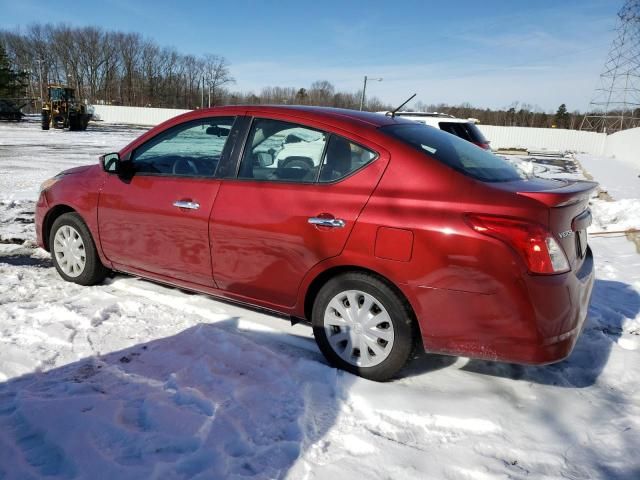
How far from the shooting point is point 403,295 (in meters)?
2.94

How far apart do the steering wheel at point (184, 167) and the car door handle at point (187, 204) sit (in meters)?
0.25

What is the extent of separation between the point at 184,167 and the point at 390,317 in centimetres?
203

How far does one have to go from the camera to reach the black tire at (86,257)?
4.45 metres

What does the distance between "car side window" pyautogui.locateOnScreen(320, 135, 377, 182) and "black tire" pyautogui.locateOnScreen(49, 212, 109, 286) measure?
8.04 feet

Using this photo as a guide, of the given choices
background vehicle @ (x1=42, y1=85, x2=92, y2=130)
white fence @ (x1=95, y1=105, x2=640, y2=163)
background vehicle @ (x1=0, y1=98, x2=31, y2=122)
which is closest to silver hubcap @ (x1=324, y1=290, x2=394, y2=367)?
white fence @ (x1=95, y1=105, x2=640, y2=163)

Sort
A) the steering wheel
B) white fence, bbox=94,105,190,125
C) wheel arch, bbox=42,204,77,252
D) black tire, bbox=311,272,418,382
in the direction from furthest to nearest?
white fence, bbox=94,105,190,125 < wheel arch, bbox=42,204,77,252 < the steering wheel < black tire, bbox=311,272,418,382

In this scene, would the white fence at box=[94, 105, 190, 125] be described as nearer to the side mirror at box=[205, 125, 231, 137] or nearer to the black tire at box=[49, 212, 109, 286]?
the black tire at box=[49, 212, 109, 286]

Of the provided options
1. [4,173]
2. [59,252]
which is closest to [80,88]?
[4,173]

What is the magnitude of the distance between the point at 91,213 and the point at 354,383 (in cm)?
278

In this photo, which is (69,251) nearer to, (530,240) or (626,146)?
(530,240)

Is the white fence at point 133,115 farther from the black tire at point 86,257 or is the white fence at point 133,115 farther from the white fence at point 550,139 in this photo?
the black tire at point 86,257

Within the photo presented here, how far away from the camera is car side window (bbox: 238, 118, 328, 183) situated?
10.8ft

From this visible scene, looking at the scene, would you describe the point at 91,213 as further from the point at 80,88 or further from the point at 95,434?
the point at 80,88

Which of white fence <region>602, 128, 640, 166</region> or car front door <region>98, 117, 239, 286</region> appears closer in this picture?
car front door <region>98, 117, 239, 286</region>
